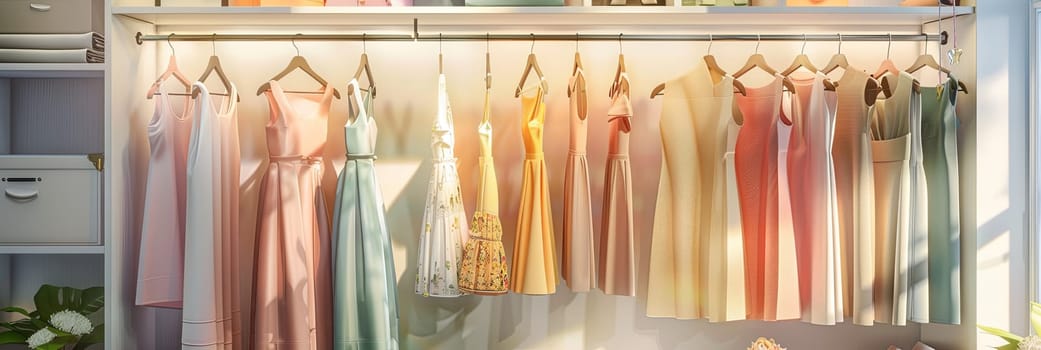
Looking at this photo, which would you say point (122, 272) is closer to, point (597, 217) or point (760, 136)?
point (597, 217)

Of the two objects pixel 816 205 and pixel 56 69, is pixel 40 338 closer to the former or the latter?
pixel 56 69

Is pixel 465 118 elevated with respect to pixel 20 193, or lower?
elevated

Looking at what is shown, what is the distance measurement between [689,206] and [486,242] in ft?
2.09

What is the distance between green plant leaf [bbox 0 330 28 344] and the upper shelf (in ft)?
3.32

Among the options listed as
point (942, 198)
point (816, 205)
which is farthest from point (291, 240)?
point (942, 198)

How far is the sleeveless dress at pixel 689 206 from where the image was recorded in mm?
2457

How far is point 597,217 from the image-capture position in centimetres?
272

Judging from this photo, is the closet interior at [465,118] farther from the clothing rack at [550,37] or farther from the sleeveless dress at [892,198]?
the sleeveless dress at [892,198]

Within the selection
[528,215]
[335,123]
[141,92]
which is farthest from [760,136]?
[141,92]

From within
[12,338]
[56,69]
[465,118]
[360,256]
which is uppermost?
[56,69]

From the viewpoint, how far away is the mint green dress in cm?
240

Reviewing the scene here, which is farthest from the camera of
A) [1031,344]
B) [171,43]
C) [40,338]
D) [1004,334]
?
[171,43]

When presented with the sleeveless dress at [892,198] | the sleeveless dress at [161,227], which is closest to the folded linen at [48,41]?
the sleeveless dress at [161,227]

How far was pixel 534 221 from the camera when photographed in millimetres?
2490
